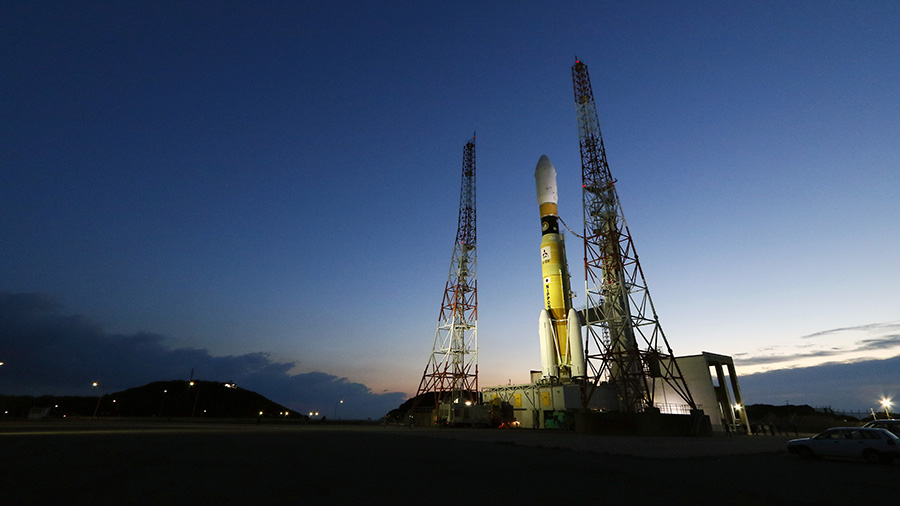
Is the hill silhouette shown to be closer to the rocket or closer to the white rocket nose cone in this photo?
the rocket

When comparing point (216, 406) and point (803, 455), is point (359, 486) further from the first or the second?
point (216, 406)

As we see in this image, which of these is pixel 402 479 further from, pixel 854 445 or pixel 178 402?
pixel 178 402

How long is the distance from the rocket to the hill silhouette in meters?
113

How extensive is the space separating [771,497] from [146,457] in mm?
16586

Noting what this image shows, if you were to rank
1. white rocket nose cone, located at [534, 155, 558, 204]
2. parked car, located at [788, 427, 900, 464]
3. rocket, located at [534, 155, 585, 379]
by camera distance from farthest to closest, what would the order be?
1. white rocket nose cone, located at [534, 155, 558, 204]
2. rocket, located at [534, 155, 585, 379]
3. parked car, located at [788, 427, 900, 464]

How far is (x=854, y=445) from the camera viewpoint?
16359 mm

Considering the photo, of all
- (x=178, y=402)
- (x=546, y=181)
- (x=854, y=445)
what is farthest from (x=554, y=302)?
(x=178, y=402)

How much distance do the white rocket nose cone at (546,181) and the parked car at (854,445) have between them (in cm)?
4447

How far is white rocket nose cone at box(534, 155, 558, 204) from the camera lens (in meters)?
59.7

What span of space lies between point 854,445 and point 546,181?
47.0 metres

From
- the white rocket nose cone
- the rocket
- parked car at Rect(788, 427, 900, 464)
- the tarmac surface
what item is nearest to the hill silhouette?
the rocket

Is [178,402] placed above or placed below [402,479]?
above

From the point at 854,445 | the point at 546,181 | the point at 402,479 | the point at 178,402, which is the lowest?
the point at 402,479

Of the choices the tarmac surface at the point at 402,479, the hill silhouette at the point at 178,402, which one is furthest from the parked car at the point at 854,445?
the hill silhouette at the point at 178,402
